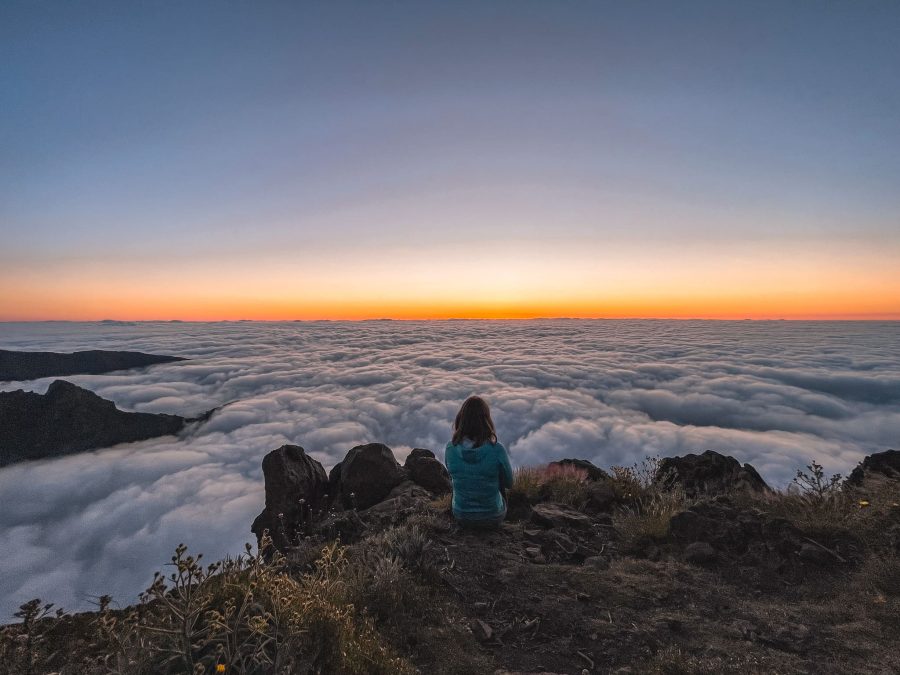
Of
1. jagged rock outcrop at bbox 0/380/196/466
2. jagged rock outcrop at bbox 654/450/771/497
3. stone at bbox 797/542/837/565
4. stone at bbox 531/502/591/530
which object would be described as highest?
stone at bbox 797/542/837/565

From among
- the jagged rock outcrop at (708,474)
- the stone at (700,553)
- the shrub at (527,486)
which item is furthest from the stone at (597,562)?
the jagged rock outcrop at (708,474)

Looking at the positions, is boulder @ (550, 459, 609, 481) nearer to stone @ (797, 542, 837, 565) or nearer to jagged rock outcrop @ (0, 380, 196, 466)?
A: stone @ (797, 542, 837, 565)

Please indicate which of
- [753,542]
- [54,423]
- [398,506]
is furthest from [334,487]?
[54,423]

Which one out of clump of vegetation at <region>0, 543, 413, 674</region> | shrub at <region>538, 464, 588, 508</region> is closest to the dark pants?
shrub at <region>538, 464, 588, 508</region>

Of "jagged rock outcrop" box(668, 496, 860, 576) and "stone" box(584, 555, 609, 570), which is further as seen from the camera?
"stone" box(584, 555, 609, 570)

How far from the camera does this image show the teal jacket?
5.17 meters

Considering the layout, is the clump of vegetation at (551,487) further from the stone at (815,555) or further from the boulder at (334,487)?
the boulder at (334,487)

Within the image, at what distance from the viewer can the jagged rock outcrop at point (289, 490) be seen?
1010 cm

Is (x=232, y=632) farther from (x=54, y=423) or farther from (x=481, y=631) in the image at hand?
(x=54, y=423)

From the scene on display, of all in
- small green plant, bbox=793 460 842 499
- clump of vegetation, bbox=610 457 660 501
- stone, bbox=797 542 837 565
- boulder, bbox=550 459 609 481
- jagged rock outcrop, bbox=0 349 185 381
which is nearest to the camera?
stone, bbox=797 542 837 565

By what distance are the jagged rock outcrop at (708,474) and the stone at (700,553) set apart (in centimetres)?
290

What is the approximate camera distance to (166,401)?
155 feet

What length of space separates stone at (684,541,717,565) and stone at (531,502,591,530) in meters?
1.41

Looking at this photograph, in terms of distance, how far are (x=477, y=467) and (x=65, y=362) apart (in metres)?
79.3
